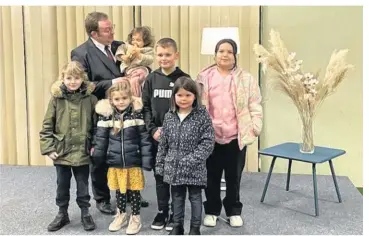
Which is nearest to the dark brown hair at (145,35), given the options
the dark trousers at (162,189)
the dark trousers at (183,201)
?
the dark trousers at (162,189)

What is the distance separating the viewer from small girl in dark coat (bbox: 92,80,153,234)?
274 cm

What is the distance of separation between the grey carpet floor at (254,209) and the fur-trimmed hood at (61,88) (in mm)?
849

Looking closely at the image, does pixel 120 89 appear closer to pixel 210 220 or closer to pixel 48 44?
pixel 210 220

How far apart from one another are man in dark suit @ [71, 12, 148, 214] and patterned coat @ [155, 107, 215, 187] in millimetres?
601

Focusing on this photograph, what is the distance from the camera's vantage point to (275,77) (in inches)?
135

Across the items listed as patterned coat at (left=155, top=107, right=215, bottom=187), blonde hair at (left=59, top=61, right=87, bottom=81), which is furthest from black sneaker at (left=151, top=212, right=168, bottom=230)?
blonde hair at (left=59, top=61, right=87, bottom=81)

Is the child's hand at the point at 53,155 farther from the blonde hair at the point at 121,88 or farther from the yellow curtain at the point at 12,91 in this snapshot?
the yellow curtain at the point at 12,91

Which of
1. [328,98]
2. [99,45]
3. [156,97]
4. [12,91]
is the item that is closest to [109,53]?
[99,45]

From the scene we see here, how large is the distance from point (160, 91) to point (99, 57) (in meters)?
0.55

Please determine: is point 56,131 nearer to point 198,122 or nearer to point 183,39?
point 198,122

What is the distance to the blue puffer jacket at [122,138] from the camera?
2.74 m

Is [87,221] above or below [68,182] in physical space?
below

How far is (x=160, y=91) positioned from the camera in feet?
9.14

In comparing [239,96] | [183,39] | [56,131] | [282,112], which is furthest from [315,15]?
[56,131]
